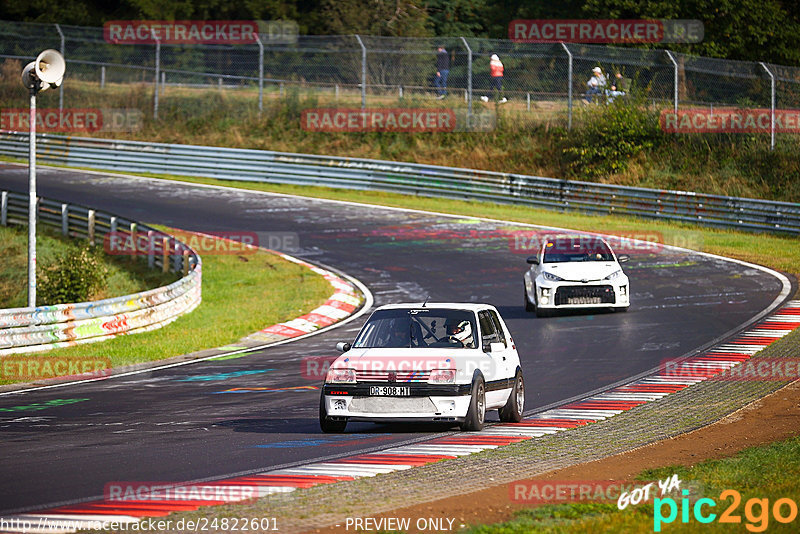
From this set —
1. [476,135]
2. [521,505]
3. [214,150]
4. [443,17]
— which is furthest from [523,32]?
[521,505]

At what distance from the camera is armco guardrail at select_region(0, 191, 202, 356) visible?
17.9 m

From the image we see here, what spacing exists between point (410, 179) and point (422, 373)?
2871cm

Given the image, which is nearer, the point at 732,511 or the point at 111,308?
the point at 732,511

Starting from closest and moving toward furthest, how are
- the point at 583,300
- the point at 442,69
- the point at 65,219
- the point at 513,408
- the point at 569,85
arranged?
1. the point at 513,408
2. the point at 583,300
3. the point at 65,219
4. the point at 569,85
5. the point at 442,69

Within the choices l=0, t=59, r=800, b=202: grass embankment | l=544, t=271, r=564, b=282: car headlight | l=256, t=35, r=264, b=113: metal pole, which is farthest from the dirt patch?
l=256, t=35, r=264, b=113: metal pole

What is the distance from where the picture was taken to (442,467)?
9625 millimetres

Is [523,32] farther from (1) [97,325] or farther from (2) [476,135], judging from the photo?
(1) [97,325]

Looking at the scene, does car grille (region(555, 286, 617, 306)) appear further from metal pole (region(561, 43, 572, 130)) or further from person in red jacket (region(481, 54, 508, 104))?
person in red jacket (region(481, 54, 508, 104))

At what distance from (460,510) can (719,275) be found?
19264 millimetres

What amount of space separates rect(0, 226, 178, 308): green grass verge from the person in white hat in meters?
18.2

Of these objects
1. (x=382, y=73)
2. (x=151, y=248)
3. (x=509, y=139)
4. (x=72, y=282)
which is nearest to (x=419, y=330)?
(x=72, y=282)

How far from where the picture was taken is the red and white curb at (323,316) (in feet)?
68.2

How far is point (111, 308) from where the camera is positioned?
64.3ft

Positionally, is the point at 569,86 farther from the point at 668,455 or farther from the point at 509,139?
the point at 668,455
